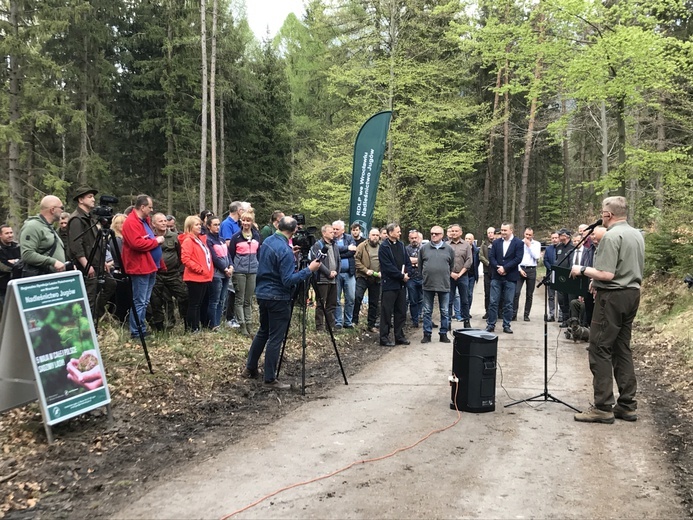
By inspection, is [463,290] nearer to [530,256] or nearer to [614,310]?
[530,256]

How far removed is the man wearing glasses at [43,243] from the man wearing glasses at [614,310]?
5571 millimetres

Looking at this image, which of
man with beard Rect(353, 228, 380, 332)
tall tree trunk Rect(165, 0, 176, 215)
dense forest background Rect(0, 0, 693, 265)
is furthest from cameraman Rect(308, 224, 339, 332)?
tall tree trunk Rect(165, 0, 176, 215)

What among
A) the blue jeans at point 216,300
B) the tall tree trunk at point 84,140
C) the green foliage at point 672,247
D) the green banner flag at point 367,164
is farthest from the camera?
the tall tree trunk at point 84,140

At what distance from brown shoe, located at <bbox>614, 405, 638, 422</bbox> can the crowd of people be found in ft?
0.03

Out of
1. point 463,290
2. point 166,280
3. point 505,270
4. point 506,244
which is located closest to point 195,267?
point 166,280

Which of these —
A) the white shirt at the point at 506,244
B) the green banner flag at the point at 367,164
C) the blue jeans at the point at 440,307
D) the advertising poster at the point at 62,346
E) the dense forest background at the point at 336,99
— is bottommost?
the blue jeans at the point at 440,307

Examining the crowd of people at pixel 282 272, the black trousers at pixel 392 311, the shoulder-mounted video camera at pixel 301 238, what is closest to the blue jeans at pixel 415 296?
the crowd of people at pixel 282 272

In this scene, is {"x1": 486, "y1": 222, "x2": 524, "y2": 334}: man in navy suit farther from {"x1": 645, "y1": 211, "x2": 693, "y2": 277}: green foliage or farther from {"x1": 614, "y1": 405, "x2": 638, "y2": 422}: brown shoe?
{"x1": 614, "y1": 405, "x2": 638, "y2": 422}: brown shoe

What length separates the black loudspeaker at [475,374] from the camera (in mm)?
5625

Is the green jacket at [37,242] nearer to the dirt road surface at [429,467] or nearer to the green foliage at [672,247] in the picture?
the dirt road surface at [429,467]

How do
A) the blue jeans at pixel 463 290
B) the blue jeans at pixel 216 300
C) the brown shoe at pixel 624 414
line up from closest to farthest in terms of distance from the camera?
→ 1. the brown shoe at pixel 624 414
2. the blue jeans at pixel 216 300
3. the blue jeans at pixel 463 290

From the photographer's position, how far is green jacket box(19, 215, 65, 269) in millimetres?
5462

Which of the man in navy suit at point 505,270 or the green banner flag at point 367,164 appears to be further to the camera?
the green banner flag at point 367,164

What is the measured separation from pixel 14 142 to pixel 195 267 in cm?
1379
